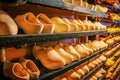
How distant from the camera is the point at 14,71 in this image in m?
1.37

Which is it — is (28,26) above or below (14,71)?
above

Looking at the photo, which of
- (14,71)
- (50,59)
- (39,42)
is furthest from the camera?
(50,59)

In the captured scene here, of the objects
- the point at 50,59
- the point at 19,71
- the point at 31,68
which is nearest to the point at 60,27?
the point at 50,59

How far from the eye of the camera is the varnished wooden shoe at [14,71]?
1.31m

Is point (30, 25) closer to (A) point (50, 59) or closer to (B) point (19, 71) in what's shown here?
(B) point (19, 71)

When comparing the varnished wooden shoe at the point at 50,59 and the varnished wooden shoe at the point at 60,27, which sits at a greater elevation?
the varnished wooden shoe at the point at 60,27

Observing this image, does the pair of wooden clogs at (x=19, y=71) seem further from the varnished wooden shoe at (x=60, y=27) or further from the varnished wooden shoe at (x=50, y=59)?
the varnished wooden shoe at (x=60, y=27)

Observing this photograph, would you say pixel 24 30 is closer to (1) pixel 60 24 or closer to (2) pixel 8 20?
(2) pixel 8 20

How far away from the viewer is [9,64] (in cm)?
138

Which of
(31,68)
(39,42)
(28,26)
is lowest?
(31,68)

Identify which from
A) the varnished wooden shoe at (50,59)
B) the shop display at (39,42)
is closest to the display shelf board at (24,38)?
the shop display at (39,42)

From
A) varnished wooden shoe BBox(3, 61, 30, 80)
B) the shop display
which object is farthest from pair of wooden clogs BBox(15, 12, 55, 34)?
varnished wooden shoe BBox(3, 61, 30, 80)

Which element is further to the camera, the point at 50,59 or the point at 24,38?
the point at 50,59

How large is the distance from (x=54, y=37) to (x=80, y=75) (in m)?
1.05
